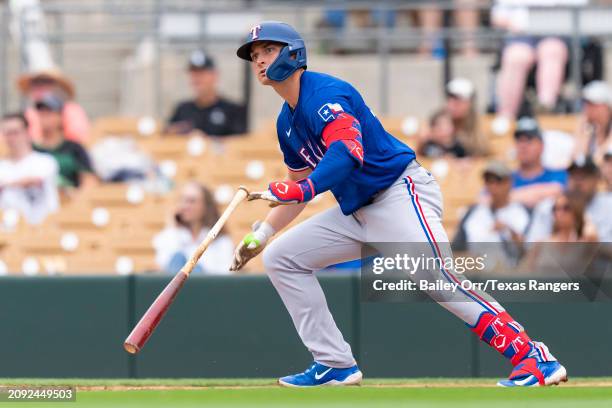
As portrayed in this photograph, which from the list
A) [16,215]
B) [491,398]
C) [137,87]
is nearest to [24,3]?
[137,87]

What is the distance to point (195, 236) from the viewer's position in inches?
422

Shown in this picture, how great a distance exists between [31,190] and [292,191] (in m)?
5.82

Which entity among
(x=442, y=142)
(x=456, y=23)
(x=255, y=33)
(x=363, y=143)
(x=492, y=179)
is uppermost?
(x=255, y=33)

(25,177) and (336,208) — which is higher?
(336,208)

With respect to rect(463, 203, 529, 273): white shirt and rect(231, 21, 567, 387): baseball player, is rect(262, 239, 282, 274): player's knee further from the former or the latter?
rect(463, 203, 529, 273): white shirt

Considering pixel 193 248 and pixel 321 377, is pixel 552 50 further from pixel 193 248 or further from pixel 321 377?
pixel 321 377

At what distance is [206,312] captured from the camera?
367 inches

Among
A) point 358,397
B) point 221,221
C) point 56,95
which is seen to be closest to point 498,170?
point 221,221

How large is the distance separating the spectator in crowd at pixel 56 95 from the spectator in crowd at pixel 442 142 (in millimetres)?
3123

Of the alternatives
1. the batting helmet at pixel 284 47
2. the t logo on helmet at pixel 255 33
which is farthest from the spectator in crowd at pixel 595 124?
the t logo on helmet at pixel 255 33

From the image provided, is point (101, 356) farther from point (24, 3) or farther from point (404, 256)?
point (24, 3)

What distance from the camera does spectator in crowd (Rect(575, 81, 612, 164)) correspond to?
1178cm

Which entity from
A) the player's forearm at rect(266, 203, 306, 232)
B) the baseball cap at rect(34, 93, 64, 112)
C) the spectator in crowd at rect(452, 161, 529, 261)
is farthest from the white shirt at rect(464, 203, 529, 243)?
the baseball cap at rect(34, 93, 64, 112)

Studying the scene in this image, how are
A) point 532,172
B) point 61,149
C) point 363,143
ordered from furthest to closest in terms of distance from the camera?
1. point 61,149
2. point 532,172
3. point 363,143
